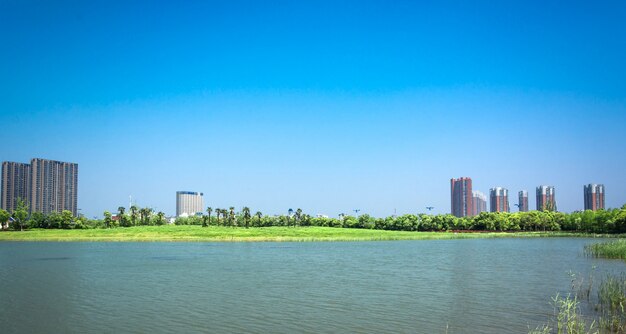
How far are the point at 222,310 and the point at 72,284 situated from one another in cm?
1677

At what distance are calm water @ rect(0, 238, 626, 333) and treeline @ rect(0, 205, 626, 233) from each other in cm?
9718

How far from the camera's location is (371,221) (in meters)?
174

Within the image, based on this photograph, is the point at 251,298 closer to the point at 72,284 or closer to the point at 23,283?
the point at 72,284

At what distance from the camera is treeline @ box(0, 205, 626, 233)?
13800 centimetres

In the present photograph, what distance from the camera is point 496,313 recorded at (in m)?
25.0

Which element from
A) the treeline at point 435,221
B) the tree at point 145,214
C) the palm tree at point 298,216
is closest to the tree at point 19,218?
the tree at point 145,214

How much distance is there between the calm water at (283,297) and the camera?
2302 centimetres

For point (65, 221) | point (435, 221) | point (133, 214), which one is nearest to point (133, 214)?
point (133, 214)

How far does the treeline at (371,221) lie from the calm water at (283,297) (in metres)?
97.2

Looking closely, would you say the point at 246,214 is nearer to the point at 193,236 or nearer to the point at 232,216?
the point at 232,216

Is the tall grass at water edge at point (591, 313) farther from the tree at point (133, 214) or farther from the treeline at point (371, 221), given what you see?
the tree at point (133, 214)

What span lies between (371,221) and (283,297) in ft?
A: 478

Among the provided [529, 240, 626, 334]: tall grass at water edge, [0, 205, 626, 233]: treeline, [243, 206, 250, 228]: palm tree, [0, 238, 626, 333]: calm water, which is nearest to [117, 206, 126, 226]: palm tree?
[0, 205, 626, 233]: treeline

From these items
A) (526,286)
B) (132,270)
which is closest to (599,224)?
(526,286)
